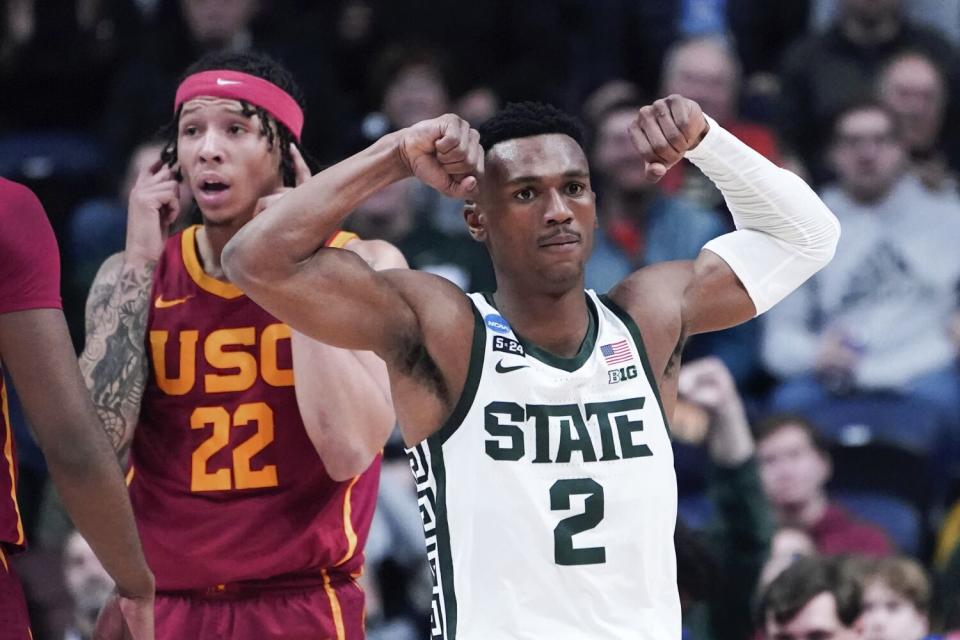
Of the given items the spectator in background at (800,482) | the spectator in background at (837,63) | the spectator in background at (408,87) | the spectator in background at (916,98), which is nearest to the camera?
the spectator in background at (800,482)

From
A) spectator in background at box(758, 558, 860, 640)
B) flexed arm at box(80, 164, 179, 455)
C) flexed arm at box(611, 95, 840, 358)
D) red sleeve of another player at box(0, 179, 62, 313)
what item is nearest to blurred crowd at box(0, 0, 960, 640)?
spectator in background at box(758, 558, 860, 640)

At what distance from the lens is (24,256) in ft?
13.0

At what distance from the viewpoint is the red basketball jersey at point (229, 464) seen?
4.91 metres

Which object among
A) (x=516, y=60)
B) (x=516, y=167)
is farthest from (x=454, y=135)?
(x=516, y=60)

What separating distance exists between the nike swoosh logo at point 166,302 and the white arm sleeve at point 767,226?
5.07 feet

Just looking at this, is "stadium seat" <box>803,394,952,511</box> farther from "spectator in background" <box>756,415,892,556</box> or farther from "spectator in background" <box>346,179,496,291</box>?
"spectator in background" <box>346,179,496,291</box>

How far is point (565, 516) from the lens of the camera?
4.22 m

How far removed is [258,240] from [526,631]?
3.76 feet

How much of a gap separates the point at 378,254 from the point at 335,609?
40.6 inches

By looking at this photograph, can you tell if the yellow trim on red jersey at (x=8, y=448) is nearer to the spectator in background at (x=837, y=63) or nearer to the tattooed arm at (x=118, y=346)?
the tattooed arm at (x=118, y=346)

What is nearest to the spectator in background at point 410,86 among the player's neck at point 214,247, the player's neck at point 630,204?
the player's neck at point 630,204

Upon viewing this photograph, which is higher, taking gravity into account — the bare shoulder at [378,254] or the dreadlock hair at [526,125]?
the dreadlock hair at [526,125]

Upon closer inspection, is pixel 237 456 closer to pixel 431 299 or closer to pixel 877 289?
pixel 431 299

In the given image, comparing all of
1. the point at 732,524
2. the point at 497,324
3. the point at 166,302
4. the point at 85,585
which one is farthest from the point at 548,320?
the point at 85,585
